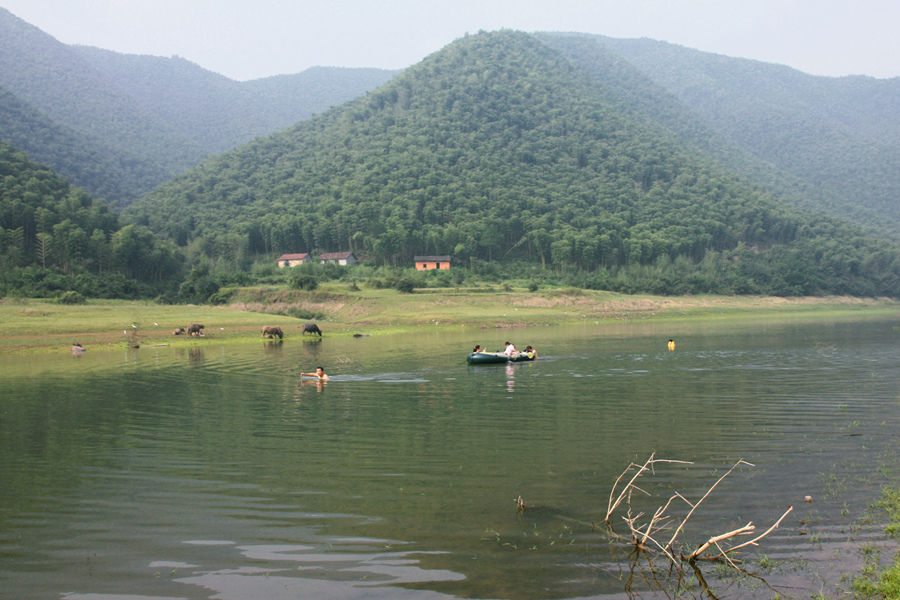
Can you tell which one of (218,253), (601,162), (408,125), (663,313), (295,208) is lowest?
(663,313)

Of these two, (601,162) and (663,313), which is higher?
(601,162)

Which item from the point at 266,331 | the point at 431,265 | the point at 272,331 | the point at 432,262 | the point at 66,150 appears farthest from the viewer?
the point at 66,150

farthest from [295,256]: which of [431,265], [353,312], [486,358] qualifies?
[486,358]

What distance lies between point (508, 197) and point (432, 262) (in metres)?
33.8

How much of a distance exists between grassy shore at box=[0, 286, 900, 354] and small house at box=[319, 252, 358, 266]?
31821 millimetres

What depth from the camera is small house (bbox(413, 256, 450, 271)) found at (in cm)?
11200

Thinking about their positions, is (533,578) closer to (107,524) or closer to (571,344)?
(107,524)

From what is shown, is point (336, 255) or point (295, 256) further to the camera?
point (295, 256)

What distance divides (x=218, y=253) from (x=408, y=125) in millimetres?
69658

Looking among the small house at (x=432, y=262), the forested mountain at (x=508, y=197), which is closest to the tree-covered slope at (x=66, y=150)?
the forested mountain at (x=508, y=197)

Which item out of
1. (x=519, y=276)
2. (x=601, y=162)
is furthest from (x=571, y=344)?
(x=601, y=162)

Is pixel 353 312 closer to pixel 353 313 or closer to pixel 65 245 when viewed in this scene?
pixel 353 313

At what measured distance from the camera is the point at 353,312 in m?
74.2

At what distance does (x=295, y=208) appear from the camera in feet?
442
